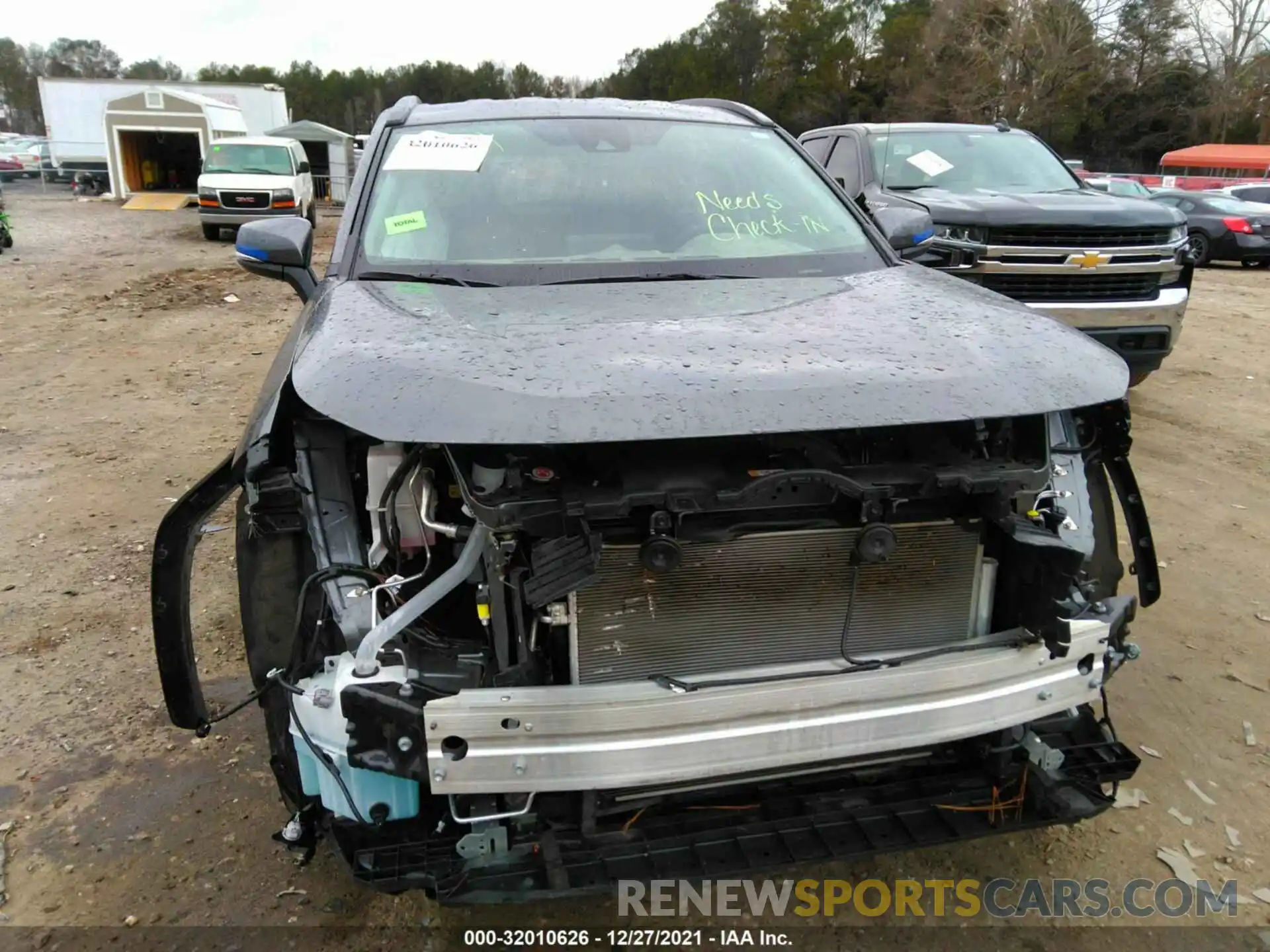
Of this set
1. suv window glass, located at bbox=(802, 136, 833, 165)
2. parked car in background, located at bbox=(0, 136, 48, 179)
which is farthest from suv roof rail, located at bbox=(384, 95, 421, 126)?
parked car in background, located at bbox=(0, 136, 48, 179)

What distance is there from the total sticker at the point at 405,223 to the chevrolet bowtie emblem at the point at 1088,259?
487 centimetres

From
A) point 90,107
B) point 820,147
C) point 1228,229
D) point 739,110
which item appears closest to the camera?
point 739,110

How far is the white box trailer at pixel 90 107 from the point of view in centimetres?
2789

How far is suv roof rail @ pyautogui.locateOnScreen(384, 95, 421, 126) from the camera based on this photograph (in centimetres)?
356

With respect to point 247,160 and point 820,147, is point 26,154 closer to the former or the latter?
point 247,160

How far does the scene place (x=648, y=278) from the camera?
9.10 feet

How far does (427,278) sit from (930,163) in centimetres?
585

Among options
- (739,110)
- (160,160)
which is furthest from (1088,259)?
(160,160)

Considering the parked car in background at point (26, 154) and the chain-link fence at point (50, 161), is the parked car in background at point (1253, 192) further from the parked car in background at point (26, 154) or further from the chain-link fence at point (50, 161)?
the parked car in background at point (26, 154)

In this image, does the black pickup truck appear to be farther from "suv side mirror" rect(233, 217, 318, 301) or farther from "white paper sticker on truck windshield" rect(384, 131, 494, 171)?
"suv side mirror" rect(233, 217, 318, 301)

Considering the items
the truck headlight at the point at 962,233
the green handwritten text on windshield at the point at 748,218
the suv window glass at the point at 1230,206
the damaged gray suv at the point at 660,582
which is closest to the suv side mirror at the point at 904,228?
the green handwritten text on windshield at the point at 748,218

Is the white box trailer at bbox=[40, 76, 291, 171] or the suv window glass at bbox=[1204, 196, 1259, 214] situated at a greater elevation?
the white box trailer at bbox=[40, 76, 291, 171]

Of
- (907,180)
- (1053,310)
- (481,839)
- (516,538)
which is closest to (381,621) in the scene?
(516,538)
